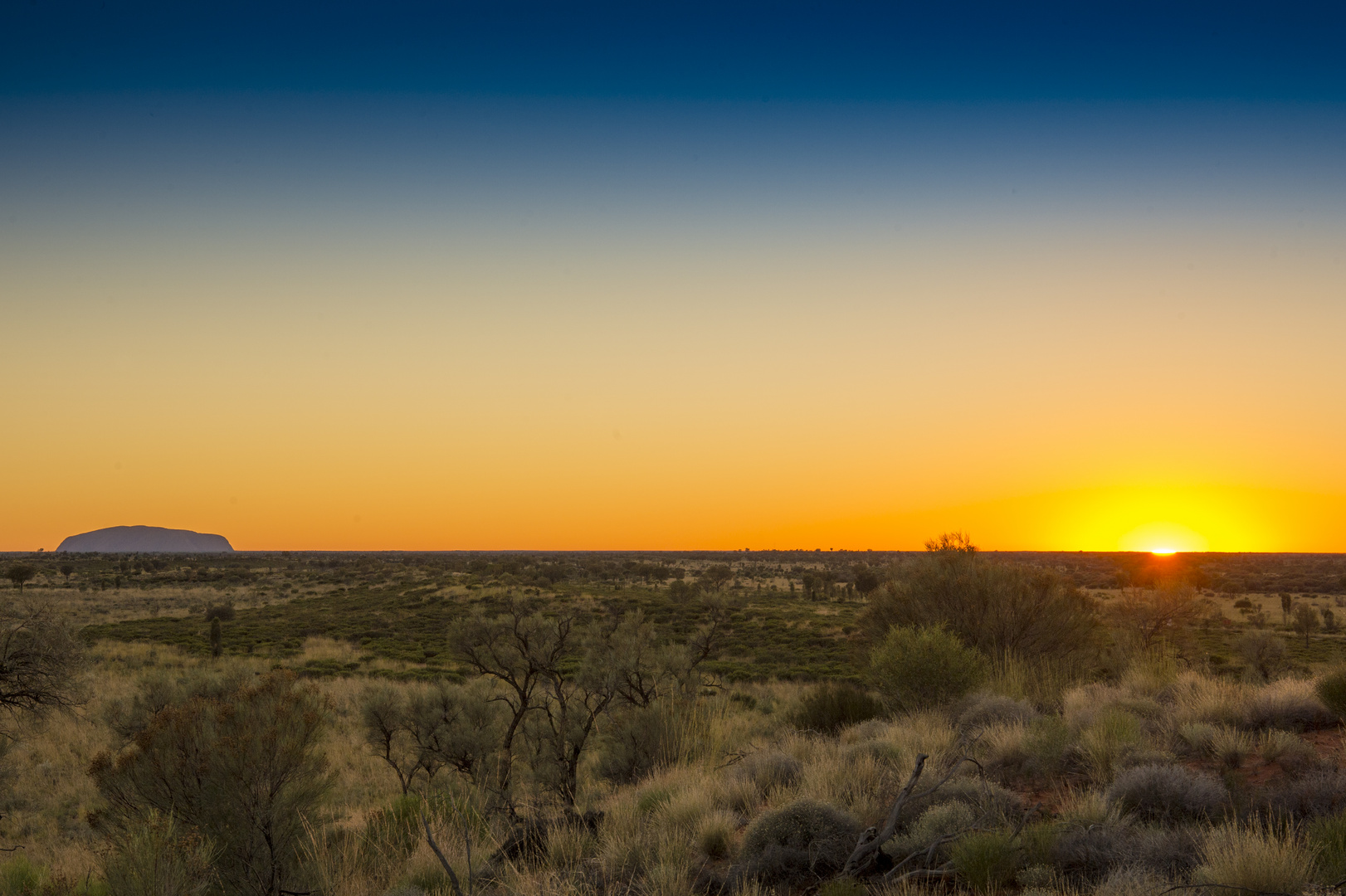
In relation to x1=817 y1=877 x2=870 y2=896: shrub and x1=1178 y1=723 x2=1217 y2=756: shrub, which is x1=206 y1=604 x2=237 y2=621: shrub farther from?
x1=1178 y1=723 x2=1217 y2=756: shrub

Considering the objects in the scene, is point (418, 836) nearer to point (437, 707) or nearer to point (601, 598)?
point (437, 707)

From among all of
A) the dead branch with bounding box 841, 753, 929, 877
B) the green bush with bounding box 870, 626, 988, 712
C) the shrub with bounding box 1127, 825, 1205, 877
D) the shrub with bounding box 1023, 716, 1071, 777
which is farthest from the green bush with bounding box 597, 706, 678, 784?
the shrub with bounding box 1127, 825, 1205, 877

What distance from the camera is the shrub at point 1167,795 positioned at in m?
6.27

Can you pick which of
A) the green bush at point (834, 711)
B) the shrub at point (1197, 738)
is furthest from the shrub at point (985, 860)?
the green bush at point (834, 711)

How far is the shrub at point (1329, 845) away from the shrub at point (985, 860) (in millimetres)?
1808

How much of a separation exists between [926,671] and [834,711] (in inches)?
64.0

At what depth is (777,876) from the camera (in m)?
6.05

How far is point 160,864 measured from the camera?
233 inches

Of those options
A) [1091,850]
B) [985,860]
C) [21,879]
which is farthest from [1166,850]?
[21,879]

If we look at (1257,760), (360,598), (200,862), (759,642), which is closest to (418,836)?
(200,862)

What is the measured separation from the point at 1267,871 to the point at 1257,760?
3561mm

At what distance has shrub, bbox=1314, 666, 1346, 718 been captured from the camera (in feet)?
29.5

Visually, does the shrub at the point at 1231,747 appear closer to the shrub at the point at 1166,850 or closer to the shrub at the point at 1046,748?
the shrub at the point at 1046,748

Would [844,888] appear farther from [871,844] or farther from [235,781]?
[235,781]
